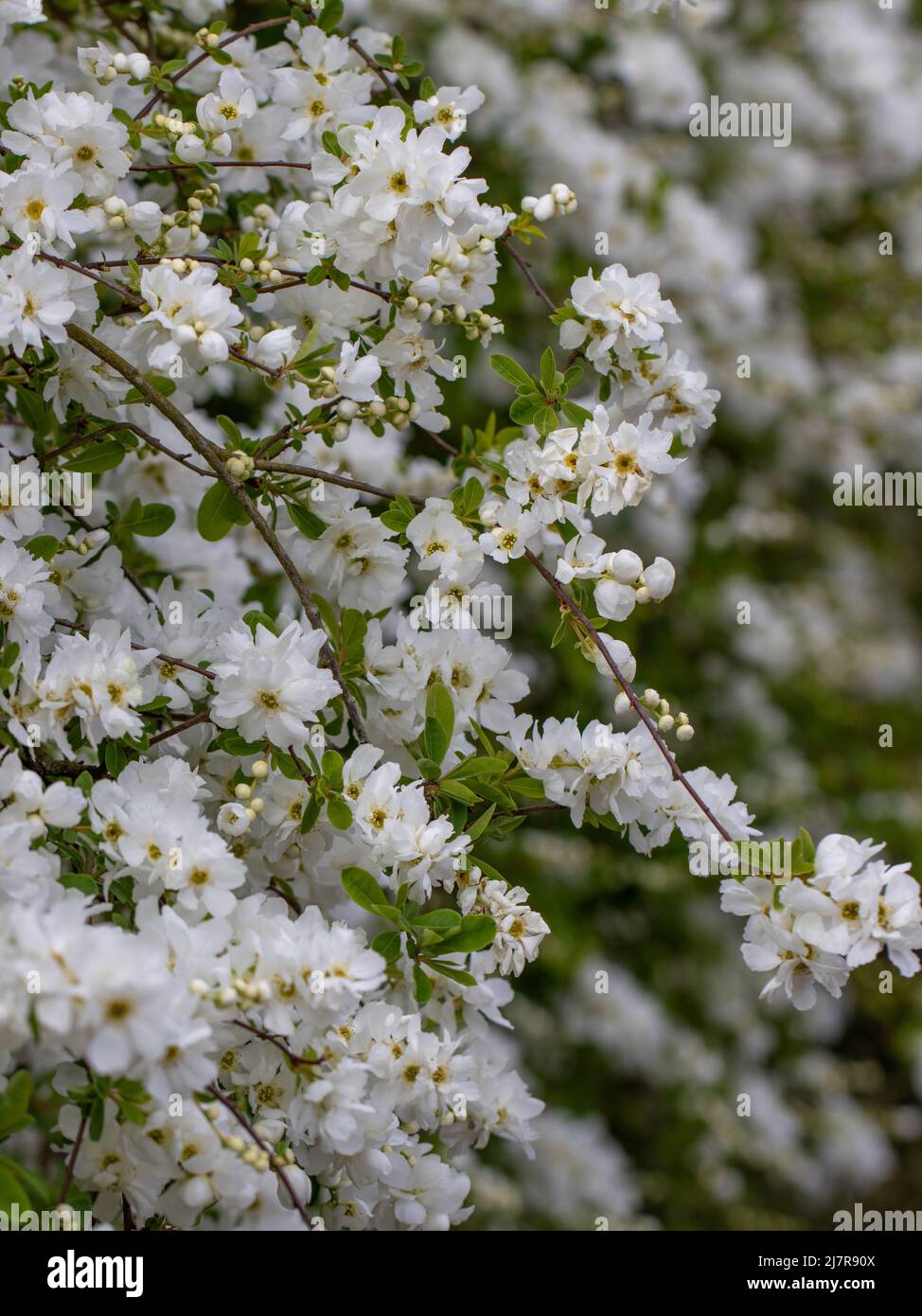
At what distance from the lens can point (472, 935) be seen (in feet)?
4.96

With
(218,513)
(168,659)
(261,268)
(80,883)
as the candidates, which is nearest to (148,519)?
(218,513)

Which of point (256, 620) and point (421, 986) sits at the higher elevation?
point (256, 620)

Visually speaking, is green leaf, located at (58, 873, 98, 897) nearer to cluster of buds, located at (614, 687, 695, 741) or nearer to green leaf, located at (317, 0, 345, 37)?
cluster of buds, located at (614, 687, 695, 741)

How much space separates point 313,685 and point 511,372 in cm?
52

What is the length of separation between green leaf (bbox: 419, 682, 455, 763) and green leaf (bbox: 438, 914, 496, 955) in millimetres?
206

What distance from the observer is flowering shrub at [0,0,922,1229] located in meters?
1.41

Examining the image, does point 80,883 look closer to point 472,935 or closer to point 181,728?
point 181,728

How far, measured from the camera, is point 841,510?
218 inches

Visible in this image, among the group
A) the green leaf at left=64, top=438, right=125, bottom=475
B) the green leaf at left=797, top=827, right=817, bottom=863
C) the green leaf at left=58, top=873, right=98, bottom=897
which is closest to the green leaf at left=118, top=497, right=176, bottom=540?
the green leaf at left=64, top=438, right=125, bottom=475

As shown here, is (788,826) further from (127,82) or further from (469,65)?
(127,82)

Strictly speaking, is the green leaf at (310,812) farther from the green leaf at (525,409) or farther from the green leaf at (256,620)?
the green leaf at (525,409)

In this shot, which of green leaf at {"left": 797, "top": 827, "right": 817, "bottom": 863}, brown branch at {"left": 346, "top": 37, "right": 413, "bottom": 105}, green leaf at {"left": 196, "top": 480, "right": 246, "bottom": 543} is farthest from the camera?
brown branch at {"left": 346, "top": 37, "right": 413, "bottom": 105}
